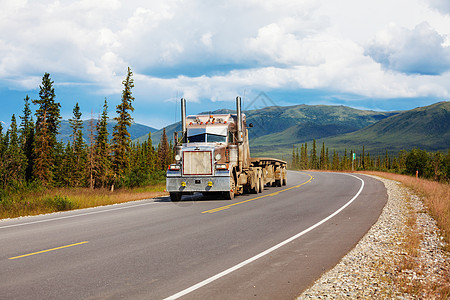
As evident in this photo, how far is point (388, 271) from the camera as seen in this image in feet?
23.0

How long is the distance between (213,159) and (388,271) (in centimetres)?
1231

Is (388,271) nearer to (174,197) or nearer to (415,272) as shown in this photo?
(415,272)

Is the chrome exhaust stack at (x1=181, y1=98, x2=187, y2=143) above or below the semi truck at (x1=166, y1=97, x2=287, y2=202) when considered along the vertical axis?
above

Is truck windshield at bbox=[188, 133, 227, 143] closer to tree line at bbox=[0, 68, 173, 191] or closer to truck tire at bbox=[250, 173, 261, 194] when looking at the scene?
truck tire at bbox=[250, 173, 261, 194]

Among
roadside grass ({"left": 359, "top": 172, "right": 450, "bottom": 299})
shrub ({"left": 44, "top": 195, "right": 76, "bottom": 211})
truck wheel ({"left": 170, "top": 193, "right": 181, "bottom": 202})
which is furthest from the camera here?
truck wheel ({"left": 170, "top": 193, "right": 181, "bottom": 202})

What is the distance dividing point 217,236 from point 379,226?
5.08m

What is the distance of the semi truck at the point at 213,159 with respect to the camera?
1867 centimetres

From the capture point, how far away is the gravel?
586 centimetres

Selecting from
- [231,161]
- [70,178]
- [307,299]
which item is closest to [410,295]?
[307,299]

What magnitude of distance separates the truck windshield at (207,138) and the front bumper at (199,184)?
2352 mm

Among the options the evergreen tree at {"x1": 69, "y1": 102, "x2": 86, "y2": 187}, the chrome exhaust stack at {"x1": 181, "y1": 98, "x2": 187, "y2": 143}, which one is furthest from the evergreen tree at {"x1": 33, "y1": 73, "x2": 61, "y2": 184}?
the chrome exhaust stack at {"x1": 181, "y1": 98, "x2": 187, "y2": 143}

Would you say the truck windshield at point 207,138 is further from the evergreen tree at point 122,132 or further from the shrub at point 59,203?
the evergreen tree at point 122,132

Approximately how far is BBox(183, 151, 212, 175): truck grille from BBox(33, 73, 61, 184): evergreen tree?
38409 mm

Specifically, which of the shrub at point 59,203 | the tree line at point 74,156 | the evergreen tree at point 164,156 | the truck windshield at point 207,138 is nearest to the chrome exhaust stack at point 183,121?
the truck windshield at point 207,138
